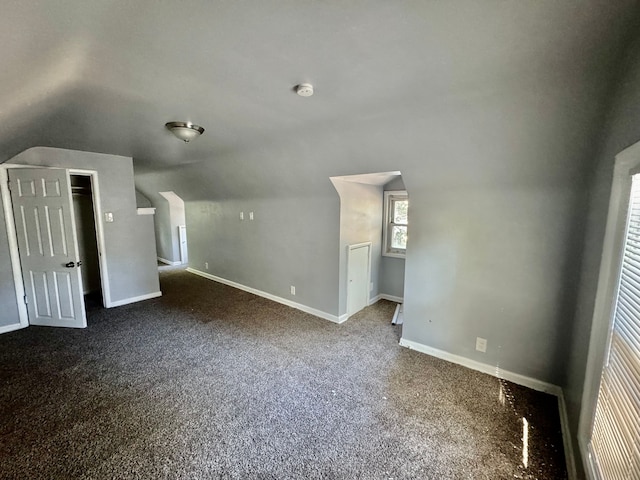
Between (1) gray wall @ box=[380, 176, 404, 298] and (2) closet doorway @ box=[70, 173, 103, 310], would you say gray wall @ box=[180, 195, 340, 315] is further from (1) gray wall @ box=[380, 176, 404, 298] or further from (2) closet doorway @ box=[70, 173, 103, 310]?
(2) closet doorway @ box=[70, 173, 103, 310]

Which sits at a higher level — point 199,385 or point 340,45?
point 340,45

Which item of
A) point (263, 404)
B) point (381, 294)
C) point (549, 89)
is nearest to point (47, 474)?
point (263, 404)

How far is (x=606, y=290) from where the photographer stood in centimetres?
146

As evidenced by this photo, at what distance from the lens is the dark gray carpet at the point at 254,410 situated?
1677 mm

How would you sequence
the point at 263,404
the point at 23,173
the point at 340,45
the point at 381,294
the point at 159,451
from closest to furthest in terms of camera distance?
the point at 340,45, the point at 159,451, the point at 263,404, the point at 23,173, the point at 381,294

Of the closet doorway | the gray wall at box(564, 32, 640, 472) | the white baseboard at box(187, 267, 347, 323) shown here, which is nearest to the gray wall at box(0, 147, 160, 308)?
the closet doorway

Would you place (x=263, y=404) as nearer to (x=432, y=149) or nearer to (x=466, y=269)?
(x=466, y=269)

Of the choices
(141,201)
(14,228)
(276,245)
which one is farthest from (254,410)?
(141,201)

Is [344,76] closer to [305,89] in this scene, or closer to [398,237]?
[305,89]

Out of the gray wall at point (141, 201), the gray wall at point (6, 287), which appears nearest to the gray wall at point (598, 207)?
the gray wall at point (6, 287)

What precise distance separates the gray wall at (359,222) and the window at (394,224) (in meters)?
0.12

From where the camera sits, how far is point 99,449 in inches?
69.3

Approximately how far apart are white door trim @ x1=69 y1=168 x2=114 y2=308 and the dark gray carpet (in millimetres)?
769

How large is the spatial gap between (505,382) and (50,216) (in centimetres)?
540
